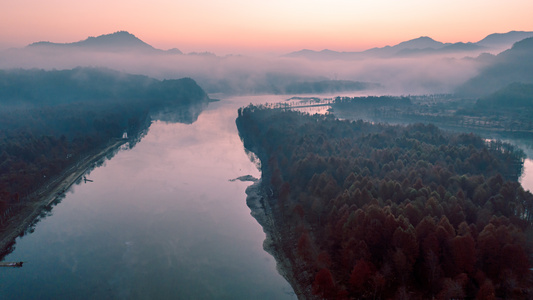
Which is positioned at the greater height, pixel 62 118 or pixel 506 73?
pixel 506 73

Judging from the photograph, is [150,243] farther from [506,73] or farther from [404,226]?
[506,73]

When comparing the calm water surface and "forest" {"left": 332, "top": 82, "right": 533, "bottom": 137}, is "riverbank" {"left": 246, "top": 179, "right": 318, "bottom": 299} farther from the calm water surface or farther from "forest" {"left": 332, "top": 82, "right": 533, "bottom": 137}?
"forest" {"left": 332, "top": 82, "right": 533, "bottom": 137}

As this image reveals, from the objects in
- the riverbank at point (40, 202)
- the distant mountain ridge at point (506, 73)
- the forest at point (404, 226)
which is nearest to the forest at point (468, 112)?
the distant mountain ridge at point (506, 73)

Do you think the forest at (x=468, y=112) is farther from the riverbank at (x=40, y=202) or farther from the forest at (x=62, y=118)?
the riverbank at (x=40, y=202)

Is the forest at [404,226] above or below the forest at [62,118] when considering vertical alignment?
below

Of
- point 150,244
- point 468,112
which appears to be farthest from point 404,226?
point 468,112

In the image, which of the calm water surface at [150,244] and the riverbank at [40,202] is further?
the riverbank at [40,202]

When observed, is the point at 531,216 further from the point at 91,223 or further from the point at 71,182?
the point at 71,182
